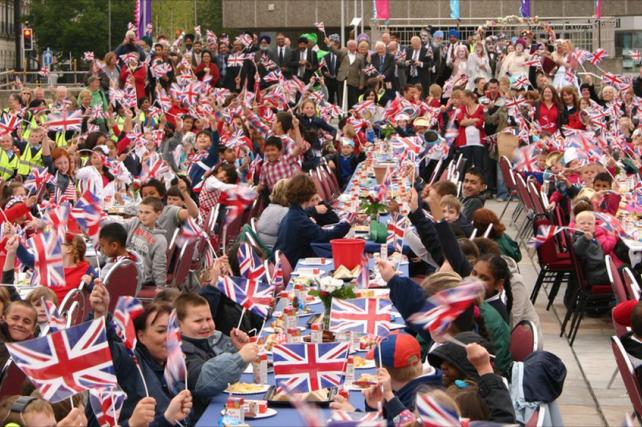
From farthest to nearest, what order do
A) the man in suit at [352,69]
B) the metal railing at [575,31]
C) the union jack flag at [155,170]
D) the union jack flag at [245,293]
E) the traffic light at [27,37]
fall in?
the traffic light at [27,37], the metal railing at [575,31], the man in suit at [352,69], the union jack flag at [155,170], the union jack flag at [245,293]

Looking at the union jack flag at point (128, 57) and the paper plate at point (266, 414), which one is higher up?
the union jack flag at point (128, 57)

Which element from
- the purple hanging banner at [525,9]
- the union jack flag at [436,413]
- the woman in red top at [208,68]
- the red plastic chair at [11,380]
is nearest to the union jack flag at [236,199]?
the red plastic chair at [11,380]

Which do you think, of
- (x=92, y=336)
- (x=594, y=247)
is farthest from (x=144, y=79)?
(x=92, y=336)

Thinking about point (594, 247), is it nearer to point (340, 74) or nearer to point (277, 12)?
point (340, 74)

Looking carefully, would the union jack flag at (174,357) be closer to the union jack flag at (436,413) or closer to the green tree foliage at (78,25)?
the union jack flag at (436,413)

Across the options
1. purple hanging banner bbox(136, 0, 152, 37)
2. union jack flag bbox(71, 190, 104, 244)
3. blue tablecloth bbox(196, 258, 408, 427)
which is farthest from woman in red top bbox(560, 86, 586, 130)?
purple hanging banner bbox(136, 0, 152, 37)

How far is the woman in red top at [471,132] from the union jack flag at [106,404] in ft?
49.7

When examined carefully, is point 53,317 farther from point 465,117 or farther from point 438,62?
point 438,62

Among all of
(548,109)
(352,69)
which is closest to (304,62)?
(352,69)

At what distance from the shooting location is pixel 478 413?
20.3ft

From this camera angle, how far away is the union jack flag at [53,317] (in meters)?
8.07

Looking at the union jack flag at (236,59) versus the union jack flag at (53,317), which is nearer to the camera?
the union jack flag at (53,317)

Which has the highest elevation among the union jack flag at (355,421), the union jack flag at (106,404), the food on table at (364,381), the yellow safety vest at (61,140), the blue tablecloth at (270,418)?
the yellow safety vest at (61,140)

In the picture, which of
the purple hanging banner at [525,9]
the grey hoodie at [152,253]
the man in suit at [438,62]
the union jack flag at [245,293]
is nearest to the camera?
the union jack flag at [245,293]
